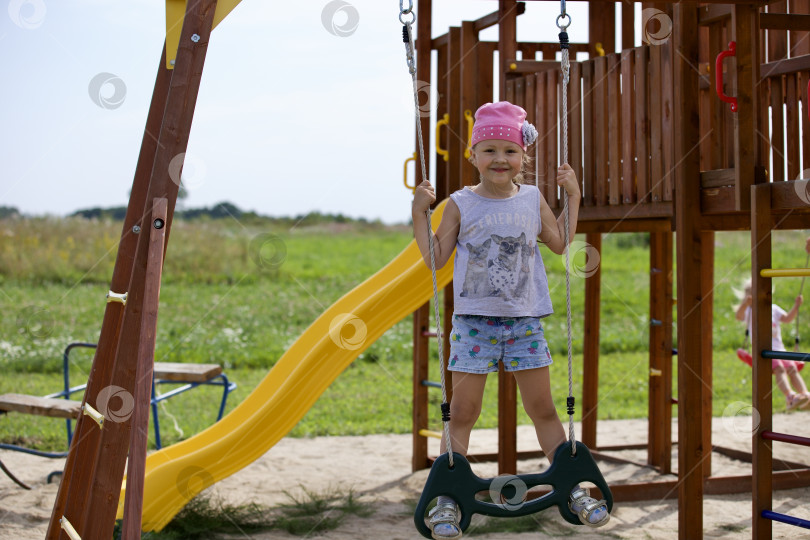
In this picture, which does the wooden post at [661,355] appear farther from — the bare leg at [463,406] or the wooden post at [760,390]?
the bare leg at [463,406]

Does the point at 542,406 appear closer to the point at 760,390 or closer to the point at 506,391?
the point at 760,390

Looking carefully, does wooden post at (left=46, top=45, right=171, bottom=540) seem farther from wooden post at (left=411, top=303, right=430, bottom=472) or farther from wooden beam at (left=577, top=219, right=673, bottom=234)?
wooden post at (left=411, top=303, right=430, bottom=472)

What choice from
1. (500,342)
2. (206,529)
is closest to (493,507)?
(500,342)

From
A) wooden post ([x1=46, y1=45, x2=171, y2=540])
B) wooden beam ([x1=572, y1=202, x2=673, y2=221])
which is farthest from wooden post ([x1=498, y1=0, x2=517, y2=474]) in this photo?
wooden post ([x1=46, y1=45, x2=171, y2=540])

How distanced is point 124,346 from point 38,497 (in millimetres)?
3341

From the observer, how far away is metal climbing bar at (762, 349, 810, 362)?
3.97m

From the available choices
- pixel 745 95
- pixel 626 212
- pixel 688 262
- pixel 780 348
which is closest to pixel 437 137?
pixel 626 212

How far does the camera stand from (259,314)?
17797mm

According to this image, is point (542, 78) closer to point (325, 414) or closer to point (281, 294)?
point (325, 414)

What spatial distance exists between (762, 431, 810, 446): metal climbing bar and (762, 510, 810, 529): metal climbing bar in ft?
1.21

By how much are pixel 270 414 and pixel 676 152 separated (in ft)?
10.4

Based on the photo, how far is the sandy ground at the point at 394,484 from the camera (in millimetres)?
5547

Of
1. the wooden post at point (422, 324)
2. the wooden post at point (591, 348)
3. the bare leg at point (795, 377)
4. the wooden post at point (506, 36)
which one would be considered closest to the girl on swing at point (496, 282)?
the wooden post at point (506, 36)

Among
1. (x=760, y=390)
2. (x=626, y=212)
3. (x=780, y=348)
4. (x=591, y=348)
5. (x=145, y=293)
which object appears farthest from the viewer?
(x=780, y=348)
